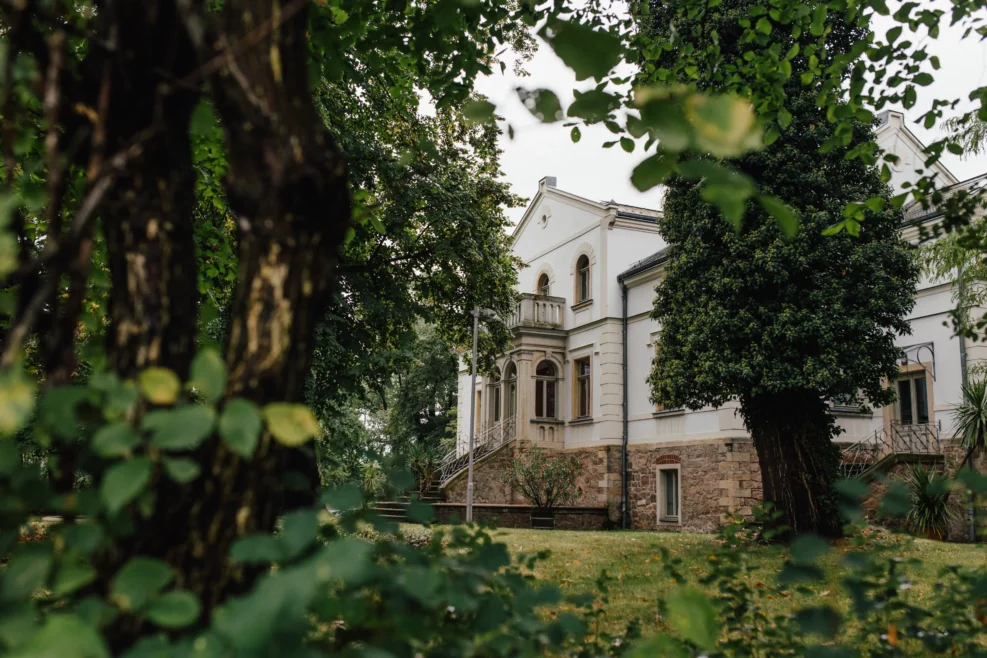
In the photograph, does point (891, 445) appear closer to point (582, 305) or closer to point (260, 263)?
point (582, 305)

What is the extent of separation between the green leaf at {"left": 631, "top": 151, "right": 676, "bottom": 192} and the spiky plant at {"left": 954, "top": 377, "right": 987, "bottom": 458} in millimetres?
13378

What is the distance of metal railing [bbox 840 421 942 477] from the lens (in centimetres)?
1434

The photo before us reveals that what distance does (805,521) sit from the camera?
11273 millimetres

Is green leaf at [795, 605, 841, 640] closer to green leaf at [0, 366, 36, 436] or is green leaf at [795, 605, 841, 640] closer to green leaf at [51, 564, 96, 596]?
green leaf at [51, 564, 96, 596]

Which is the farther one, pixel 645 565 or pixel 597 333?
pixel 597 333

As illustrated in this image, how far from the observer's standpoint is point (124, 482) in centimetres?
105

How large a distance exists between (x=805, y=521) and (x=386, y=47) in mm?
10098

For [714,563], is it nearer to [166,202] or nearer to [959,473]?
[959,473]

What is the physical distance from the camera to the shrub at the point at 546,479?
63.0ft

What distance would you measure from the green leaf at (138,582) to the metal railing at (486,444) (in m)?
20.7

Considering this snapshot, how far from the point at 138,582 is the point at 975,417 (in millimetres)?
14485

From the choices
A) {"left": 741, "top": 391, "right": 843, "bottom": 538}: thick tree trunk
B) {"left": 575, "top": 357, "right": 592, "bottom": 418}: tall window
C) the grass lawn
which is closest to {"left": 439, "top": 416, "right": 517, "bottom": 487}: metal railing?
{"left": 575, "top": 357, "right": 592, "bottom": 418}: tall window

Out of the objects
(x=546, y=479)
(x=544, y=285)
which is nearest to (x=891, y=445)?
(x=546, y=479)

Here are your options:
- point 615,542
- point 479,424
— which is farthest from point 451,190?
point 479,424
